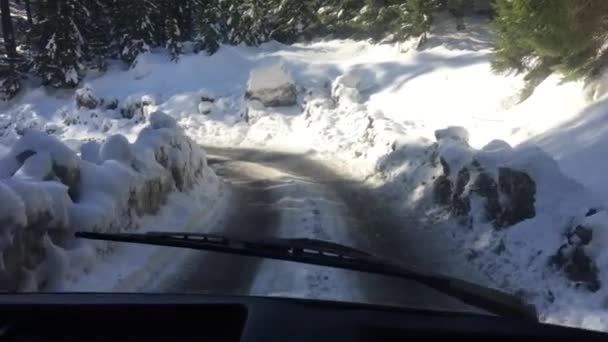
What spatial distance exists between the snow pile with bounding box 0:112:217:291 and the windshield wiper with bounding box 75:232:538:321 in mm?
1974

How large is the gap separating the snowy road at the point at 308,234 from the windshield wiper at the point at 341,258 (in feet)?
3.59

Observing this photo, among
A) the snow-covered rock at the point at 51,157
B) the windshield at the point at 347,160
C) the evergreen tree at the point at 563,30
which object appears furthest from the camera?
the evergreen tree at the point at 563,30

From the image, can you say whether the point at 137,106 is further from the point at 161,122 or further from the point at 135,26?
the point at 161,122

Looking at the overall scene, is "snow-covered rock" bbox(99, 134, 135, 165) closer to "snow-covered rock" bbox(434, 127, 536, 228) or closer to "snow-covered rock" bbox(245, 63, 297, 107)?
"snow-covered rock" bbox(434, 127, 536, 228)

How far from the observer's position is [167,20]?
35.0 meters

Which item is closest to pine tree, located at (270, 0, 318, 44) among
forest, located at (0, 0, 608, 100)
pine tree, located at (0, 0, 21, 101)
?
forest, located at (0, 0, 608, 100)

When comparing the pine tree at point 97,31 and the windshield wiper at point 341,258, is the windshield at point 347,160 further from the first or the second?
the pine tree at point 97,31

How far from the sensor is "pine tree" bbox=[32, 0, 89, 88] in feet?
108

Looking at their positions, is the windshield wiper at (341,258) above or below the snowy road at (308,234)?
above

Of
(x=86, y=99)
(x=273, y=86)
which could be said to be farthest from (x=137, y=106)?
(x=273, y=86)

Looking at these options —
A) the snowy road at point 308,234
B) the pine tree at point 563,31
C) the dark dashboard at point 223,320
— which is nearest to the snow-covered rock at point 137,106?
the snowy road at point 308,234

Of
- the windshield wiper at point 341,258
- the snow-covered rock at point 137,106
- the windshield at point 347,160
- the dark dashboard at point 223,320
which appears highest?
the dark dashboard at point 223,320

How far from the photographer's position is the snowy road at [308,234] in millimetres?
6676

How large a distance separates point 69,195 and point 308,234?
281cm
